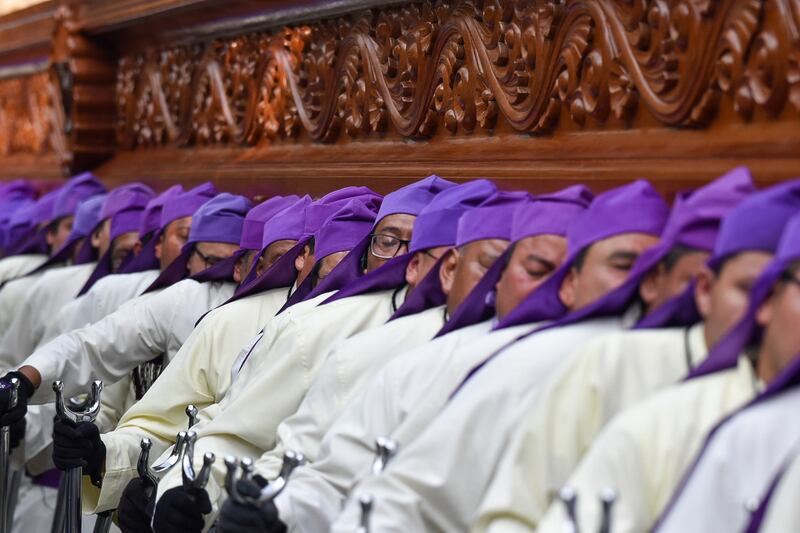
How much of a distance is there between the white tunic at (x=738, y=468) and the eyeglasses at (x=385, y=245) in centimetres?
161

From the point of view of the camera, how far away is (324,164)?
469 centimetres

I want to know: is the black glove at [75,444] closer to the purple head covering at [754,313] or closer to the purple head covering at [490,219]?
the purple head covering at [490,219]

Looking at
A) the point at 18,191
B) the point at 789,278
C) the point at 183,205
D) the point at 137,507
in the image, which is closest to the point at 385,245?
the point at 137,507

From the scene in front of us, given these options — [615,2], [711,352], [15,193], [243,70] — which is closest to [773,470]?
[711,352]

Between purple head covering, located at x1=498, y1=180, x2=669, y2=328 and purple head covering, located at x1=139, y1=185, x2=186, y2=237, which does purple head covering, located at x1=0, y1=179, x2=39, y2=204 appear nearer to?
purple head covering, located at x1=139, y1=185, x2=186, y2=237

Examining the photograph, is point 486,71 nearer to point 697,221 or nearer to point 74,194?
point 697,221

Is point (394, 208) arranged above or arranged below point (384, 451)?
above

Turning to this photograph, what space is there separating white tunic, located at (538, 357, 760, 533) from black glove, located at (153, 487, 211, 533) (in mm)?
1165

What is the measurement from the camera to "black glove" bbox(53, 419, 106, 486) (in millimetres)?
3877

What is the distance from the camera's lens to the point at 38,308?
5.73 m

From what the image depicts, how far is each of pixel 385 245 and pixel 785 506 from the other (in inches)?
70.9

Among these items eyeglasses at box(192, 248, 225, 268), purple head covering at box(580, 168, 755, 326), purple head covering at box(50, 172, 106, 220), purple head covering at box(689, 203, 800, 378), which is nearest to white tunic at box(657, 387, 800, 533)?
purple head covering at box(689, 203, 800, 378)

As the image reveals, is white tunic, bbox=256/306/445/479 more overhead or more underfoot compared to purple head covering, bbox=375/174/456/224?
more underfoot

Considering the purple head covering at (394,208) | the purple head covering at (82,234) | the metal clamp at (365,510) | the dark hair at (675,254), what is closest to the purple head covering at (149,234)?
the purple head covering at (82,234)
